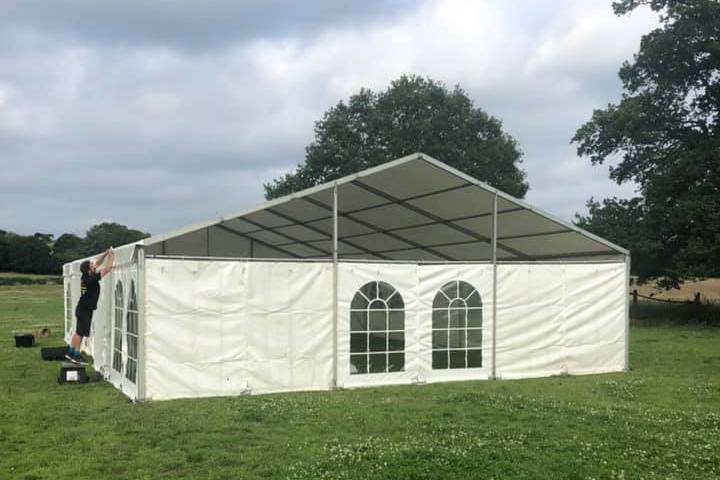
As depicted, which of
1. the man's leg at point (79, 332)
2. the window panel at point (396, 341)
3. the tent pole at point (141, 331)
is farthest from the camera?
the man's leg at point (79, 332)

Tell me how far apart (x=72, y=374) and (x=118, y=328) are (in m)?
1.21

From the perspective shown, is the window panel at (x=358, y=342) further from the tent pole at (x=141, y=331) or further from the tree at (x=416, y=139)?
the tree at (x=416, y=139)

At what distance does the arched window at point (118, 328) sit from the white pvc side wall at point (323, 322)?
5.41 ft

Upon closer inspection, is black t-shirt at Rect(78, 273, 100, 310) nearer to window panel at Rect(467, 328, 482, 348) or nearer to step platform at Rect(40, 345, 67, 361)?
step platform at Rect(40, 345, 67, 361)

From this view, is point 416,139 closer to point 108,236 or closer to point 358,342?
point 358,342

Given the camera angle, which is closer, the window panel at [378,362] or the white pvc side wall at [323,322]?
the white pvc side wall at [323,322]

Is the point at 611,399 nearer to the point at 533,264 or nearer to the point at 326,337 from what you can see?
the point at 533,264

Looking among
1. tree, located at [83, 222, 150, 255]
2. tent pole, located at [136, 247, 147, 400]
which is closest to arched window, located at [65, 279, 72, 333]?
tent pole, located at [136, 247, 147, 400]

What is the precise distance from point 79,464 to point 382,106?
33472 mm

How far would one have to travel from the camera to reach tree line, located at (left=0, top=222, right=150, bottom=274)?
230 ft

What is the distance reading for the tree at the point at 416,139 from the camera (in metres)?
36.2

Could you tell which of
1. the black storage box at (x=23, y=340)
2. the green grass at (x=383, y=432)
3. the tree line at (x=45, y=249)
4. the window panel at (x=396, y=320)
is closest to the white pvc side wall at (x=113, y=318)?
the green grass at (x=383, y=432)

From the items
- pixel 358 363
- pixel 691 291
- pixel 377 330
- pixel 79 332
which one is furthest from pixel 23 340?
pixel 691 291

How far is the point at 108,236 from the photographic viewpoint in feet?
271
